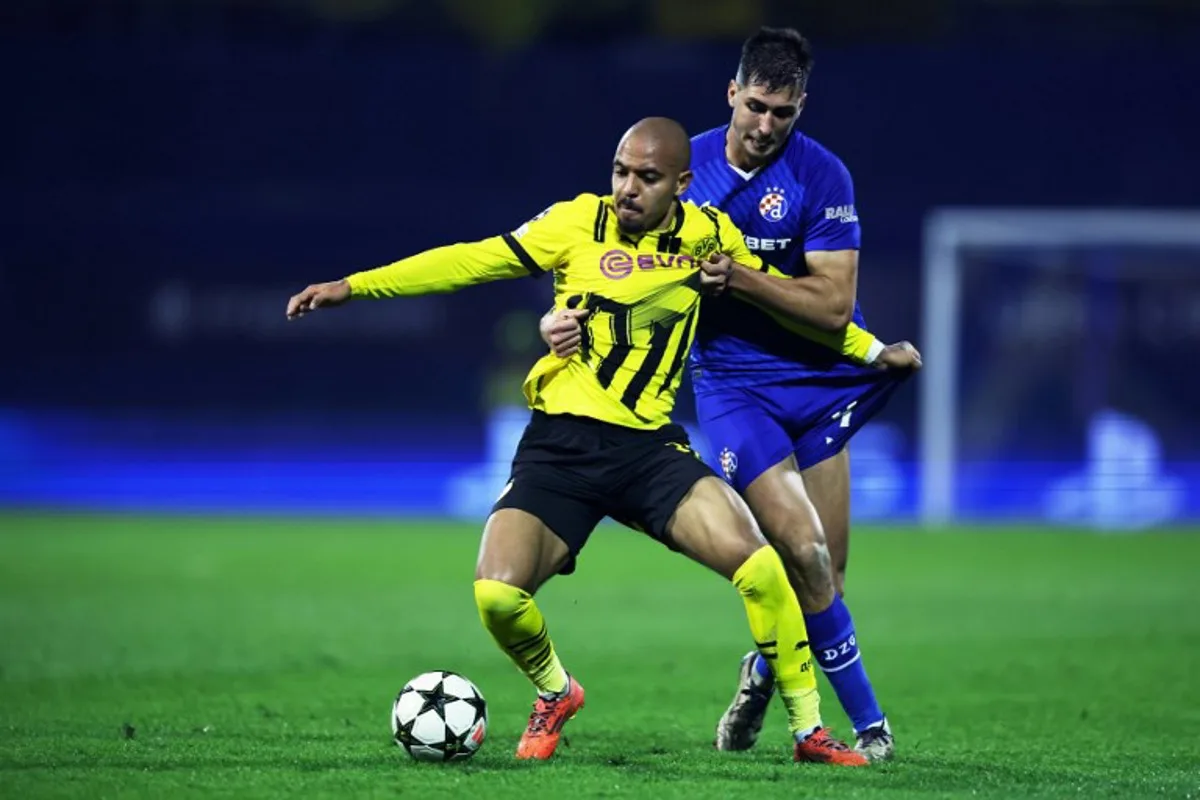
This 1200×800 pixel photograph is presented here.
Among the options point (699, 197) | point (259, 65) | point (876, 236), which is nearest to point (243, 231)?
point (259, 65)

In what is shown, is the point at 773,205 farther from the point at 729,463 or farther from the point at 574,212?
the point at 729,463

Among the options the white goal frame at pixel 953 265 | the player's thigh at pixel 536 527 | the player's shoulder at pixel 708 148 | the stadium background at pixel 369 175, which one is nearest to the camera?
the player's thigh at pixel 536 527

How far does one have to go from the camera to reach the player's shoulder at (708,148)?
20.9 ft

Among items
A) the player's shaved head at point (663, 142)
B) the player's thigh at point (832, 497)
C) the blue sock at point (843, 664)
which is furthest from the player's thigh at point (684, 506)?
the player's shaved head at point (663, 142)

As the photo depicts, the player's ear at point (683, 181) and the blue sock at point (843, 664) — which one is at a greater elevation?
the player's ear at point (683, 181)

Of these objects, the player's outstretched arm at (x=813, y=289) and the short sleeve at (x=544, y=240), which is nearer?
the short sleeve at (x=544, y=240)

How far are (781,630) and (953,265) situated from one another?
13.4 metres

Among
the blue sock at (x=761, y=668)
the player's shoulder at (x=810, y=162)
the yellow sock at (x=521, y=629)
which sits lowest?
the blue sock at (x=761, y=668)

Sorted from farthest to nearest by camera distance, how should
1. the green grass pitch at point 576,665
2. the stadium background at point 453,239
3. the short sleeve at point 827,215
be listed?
the stadium background at point 453,239
the short sleeve at point 827,215
the green grass pitch at point 576,665

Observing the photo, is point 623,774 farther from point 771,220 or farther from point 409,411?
point 409,411

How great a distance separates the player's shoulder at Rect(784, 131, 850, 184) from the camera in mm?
6254

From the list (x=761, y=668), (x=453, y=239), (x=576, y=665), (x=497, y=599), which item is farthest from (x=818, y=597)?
(x=453, y=239)

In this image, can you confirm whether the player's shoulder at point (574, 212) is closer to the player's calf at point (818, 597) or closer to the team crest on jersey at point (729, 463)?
the team crest on jersey at point (729, 463)

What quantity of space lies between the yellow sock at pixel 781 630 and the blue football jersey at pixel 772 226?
990mm
